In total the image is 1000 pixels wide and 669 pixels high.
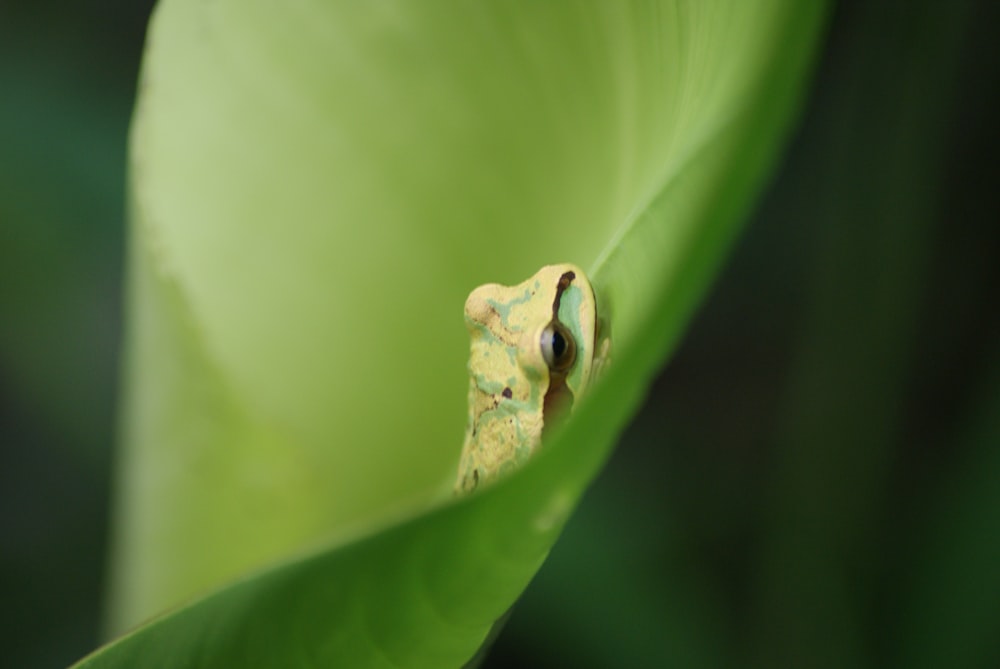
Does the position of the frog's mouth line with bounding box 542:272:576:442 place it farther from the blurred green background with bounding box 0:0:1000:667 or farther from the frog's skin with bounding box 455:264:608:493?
the blurred green background with bounding box 0:0:1000:667

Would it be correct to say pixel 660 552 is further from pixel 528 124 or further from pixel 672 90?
pixel 672 90

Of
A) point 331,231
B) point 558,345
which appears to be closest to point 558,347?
point 558,345

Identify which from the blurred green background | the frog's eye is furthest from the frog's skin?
the blurred green background

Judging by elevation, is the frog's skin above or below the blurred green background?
above

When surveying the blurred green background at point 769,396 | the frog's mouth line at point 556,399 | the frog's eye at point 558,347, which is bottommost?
the blurred green background at point 769,396

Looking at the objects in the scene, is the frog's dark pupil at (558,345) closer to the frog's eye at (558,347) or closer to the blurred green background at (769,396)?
the frog's eye at (558,347)

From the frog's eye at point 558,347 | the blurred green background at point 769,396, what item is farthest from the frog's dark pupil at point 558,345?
the blurred green background at point 769,396

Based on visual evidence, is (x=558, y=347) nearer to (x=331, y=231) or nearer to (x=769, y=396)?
(x=331, y=231)

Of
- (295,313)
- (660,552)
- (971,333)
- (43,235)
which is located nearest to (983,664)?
(660,552)
